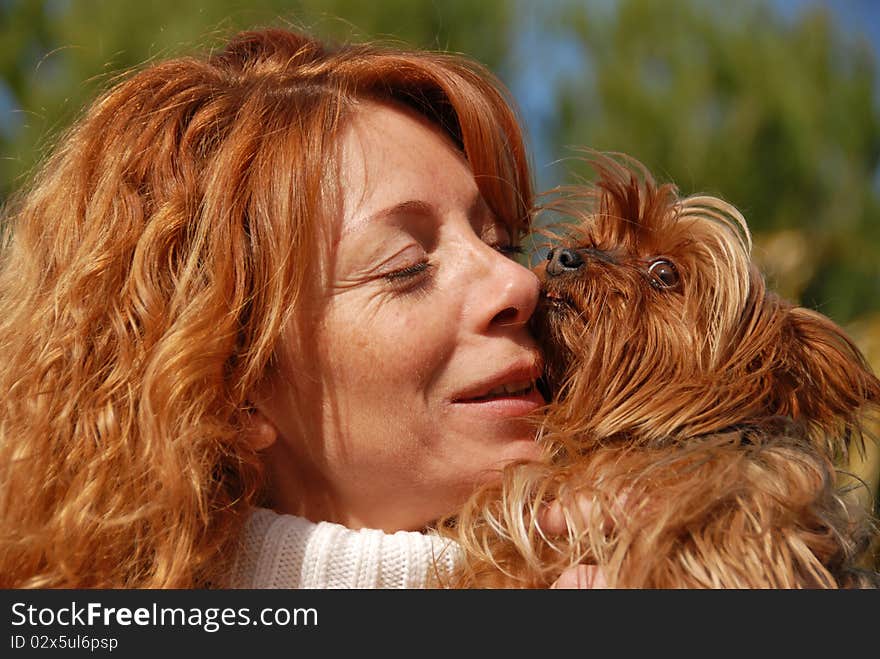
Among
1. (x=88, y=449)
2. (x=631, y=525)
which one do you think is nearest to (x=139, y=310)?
(x=88, y=449)

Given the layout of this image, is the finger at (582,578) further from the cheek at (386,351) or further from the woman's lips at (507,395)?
the cheek at (386,351)

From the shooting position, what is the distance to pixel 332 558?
7.87 feet

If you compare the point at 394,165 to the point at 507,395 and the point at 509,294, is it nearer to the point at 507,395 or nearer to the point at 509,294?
the point at 509,294

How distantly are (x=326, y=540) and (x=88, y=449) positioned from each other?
0.63 m

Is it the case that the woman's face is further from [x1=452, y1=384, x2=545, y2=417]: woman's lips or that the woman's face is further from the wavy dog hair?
the wavy dog hair

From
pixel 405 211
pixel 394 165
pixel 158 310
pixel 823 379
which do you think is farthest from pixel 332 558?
pixel 823 379

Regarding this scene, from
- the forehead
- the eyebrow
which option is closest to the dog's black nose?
the forehead

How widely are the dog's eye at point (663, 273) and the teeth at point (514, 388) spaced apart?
499 mm

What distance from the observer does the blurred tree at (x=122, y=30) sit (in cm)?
930

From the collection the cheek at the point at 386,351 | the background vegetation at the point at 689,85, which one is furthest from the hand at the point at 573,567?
the background vegetation at the point at 689,85

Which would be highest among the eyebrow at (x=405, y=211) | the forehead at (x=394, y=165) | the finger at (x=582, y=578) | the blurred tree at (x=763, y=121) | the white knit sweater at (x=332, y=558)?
the forehead at (x=394, y=165)

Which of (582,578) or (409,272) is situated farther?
(409,272)

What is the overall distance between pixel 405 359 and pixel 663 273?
2.90 feet
